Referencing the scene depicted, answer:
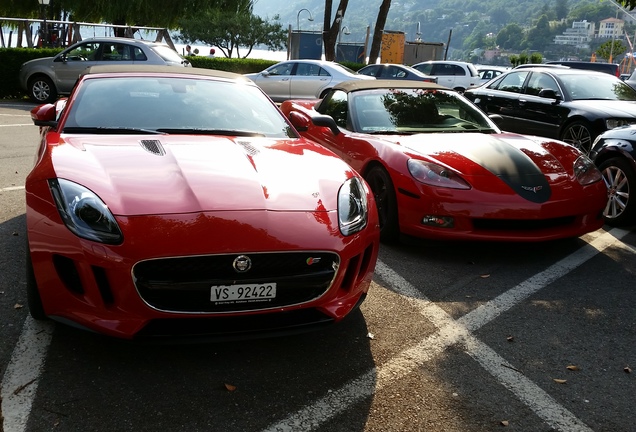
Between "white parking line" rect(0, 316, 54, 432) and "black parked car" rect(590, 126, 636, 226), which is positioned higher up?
"black parked car" rect(590, 126, 636, 226)

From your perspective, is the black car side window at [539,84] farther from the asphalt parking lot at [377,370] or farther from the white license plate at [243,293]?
the white license plate at [243,293]

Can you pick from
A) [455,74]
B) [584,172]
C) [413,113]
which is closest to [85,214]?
[413,113]

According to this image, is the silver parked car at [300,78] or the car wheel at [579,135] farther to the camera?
the silver parked car at [300,78]

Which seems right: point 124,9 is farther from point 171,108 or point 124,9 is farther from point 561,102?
point 171,108

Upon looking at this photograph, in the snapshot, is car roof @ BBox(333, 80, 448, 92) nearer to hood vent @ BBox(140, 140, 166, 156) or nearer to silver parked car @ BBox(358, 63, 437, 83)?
hood vent @ BBox(140, 140, 166, 156)

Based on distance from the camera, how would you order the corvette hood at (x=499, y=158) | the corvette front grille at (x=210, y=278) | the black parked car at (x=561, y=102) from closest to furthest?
the corvette front grille at (x=210, y=278)
the corvette hood at (x=499, y=158)
the black parked car at (x=561, y=102)

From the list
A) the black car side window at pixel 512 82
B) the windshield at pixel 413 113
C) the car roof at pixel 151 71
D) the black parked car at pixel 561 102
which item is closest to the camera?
the car roof at pixel 151 71

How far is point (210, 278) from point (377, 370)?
0.96m

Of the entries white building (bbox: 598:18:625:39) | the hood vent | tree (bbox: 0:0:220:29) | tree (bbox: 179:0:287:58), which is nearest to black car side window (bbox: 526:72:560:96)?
the hood vent

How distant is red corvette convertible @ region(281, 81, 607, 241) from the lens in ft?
17.3

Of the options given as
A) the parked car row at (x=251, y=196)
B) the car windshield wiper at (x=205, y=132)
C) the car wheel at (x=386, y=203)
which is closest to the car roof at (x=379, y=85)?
the parked car row at (x=251, y=196)

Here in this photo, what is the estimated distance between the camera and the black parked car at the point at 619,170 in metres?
6.61

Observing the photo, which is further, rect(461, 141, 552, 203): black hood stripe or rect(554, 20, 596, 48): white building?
rect(554, 20, 596, 48): white building

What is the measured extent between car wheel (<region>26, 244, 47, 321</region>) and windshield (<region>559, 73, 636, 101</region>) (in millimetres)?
9358
